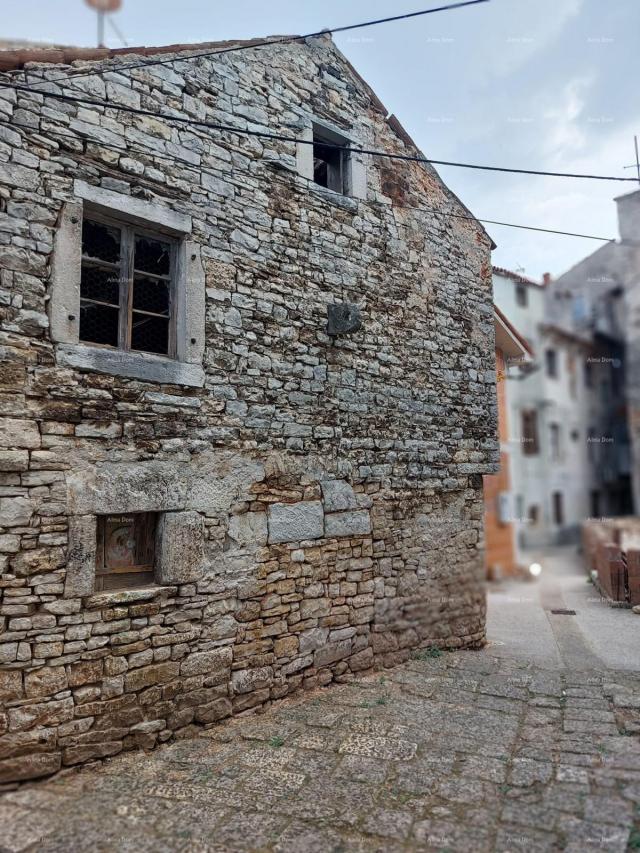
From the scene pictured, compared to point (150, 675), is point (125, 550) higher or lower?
higher

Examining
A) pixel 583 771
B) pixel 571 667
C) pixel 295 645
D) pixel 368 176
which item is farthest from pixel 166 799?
pixel 368 176

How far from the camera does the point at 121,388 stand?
13.2ft

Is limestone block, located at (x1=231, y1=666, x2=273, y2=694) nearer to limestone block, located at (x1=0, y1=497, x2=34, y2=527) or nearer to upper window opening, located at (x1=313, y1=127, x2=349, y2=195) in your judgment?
limestone block, located at (x1=0, y1=497, x2=34, y2=527)

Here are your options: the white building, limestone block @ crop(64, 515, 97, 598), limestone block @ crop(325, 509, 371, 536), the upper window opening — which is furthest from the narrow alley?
the white building

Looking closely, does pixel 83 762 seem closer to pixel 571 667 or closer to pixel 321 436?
pixel 321 436

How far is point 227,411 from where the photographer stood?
4559 mm

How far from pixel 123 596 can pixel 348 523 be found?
2.25 m

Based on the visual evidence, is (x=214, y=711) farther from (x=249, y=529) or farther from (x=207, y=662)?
(x=249, y=529)

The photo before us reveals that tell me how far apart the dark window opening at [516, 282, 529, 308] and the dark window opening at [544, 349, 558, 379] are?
222cm

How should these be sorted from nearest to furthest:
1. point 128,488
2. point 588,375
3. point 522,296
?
point 128,488 → point 522,296 → point 588,375

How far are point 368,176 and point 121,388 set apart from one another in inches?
149

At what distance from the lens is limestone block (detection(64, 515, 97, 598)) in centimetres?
370

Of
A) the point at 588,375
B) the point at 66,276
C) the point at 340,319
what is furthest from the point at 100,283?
the point at 588,375

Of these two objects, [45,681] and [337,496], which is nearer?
[45,681]
